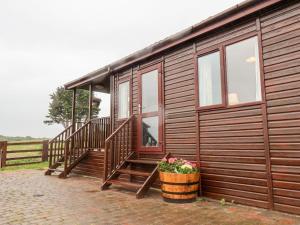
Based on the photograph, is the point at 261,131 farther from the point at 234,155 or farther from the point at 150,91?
the point at 150,91

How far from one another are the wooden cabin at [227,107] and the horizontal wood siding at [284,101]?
0.01 metres

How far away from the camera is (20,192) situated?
526cm

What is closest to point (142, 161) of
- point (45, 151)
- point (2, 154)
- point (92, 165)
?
point (92, 165)

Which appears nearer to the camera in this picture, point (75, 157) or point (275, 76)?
point (275, 76)

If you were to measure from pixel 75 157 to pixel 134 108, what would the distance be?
3.02 meters

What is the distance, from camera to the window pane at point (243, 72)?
406cm

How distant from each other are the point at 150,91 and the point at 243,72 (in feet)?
8.29

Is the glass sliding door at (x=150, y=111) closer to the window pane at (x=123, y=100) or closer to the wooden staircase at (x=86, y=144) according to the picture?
the window pane at (x=123, y=100)

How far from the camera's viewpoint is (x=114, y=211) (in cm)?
375

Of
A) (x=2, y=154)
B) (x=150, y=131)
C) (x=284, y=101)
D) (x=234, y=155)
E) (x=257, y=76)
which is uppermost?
(x=257, y=76)

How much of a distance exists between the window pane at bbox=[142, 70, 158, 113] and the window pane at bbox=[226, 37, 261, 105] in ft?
6.64

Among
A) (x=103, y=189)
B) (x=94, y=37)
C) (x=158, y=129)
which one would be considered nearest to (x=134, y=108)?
(x=158, y=129)

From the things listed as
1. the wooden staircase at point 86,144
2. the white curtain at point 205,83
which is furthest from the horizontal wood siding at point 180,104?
the wooden staircase at point 86,144

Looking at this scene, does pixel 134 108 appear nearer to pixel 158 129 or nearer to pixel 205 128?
pixel 158 129
